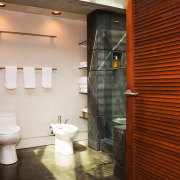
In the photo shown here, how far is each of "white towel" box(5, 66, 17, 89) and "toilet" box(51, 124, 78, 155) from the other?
0.92 m

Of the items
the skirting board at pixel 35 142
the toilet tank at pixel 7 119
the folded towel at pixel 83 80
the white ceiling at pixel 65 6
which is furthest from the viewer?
the folded towel at pixel 83 80

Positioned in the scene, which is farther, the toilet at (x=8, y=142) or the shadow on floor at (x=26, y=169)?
the toilet at (x=8, y=142)

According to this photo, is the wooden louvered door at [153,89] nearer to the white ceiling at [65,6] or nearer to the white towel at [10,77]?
the white ceiling at [65,6]

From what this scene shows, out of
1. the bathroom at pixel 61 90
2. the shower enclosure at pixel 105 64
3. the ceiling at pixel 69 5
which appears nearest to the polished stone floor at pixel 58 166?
the bathroom at pixel 61 90

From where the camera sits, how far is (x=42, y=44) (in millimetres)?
3809

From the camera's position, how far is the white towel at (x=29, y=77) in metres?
3.59

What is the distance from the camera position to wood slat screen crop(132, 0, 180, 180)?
1470 millimetres

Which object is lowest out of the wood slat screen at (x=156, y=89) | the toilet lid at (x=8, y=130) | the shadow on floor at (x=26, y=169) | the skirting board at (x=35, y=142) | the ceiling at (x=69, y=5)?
the shadow on floor at (x=26, y=169)

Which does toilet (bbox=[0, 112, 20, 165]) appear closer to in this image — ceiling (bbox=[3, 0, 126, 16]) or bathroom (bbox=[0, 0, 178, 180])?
bathroom (bbox=[0, 0, 178, 180])

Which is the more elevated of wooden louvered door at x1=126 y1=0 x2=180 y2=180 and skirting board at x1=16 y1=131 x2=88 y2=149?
wooden louvered door at x1=126 y1=0 x2=180 y2=180

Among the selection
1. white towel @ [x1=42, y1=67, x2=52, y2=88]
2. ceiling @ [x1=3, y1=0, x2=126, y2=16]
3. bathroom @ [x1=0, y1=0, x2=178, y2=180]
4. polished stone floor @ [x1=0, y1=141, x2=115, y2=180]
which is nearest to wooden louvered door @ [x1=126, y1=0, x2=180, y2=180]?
bathroom @ [x1=0, y1=0, x2=178, y2=180]

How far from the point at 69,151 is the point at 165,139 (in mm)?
2088

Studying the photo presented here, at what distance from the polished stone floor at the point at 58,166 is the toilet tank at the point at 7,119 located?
1.65 ft

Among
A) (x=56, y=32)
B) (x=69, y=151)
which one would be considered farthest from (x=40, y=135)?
(x=56, y=32)
